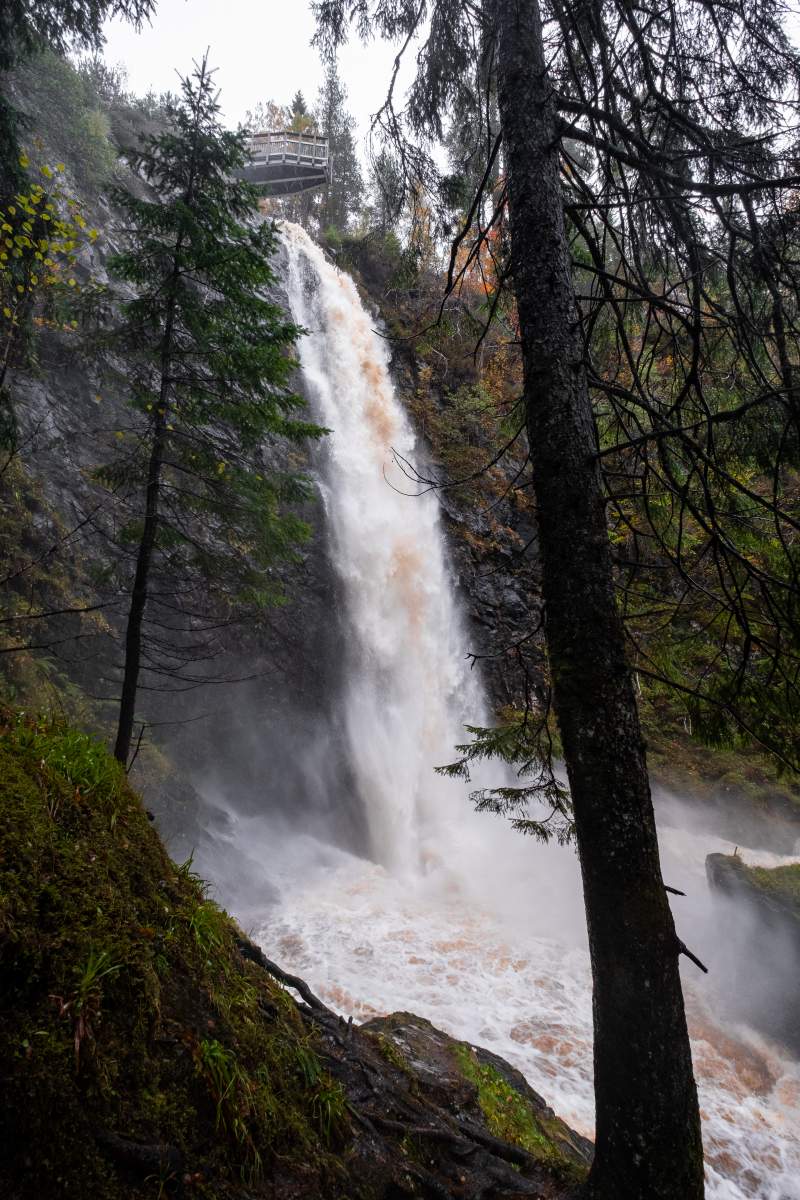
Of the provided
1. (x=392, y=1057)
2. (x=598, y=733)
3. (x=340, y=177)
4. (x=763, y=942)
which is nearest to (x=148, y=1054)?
(x=598, y=733)

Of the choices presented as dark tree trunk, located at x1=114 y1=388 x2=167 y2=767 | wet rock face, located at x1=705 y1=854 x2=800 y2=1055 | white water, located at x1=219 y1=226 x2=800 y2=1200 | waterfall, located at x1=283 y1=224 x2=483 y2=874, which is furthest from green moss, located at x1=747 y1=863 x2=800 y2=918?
dark tree trunk, located at x1=114 y1=388 x2=167 y2=767

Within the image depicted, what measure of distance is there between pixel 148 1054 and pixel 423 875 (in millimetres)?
11343

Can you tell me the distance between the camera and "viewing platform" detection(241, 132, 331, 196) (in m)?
26.0

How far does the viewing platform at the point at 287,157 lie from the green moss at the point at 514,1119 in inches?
1264

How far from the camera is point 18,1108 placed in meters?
1.43

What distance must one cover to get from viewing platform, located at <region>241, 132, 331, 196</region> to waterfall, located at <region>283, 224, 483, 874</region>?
13431 millimetres

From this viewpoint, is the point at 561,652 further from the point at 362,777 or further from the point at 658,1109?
Answer: the point at 362,777

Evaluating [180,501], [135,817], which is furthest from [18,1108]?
[180,501]

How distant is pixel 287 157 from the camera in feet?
85.8

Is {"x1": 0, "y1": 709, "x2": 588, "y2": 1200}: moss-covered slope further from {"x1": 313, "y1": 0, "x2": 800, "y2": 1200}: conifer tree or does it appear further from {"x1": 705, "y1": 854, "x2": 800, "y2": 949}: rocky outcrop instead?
{"x1": 705, "y1": 854, "x2": 800, "y2": 949}: rocky outcrop

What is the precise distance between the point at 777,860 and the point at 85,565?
1557cm

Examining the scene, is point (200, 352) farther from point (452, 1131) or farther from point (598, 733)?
point (452, 1131)

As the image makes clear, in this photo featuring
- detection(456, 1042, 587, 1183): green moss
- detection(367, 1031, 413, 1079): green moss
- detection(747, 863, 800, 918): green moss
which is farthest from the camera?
detection(747, 863, 800, 918): green moss

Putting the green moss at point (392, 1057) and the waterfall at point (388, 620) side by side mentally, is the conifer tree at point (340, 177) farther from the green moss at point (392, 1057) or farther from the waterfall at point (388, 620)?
the green moss at point (392, 1057)
